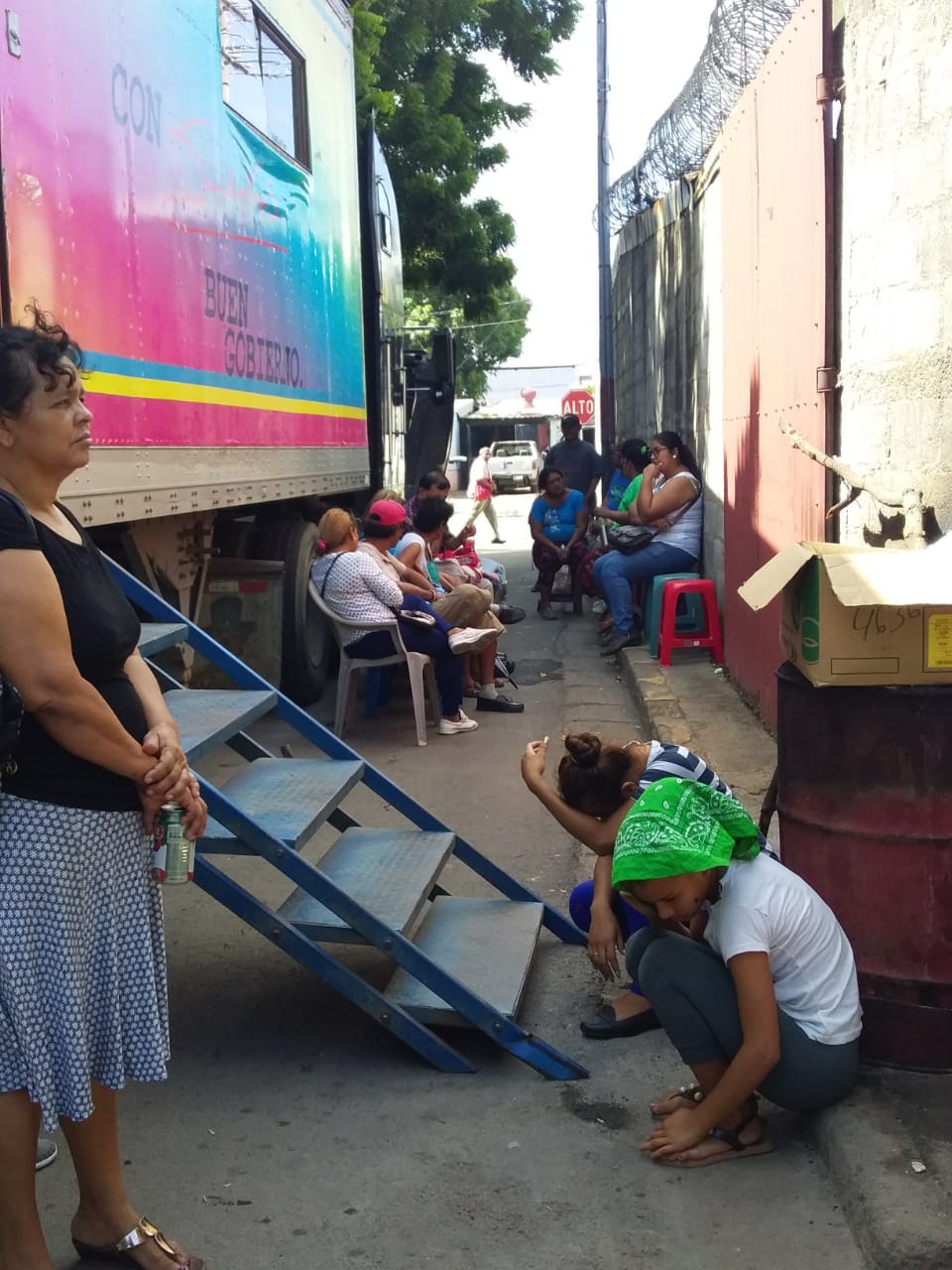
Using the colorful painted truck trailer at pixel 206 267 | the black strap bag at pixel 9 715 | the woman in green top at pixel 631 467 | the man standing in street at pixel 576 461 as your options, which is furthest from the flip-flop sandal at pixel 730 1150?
the man standing in street at pixel 576 461

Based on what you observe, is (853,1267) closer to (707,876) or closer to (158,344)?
(707,876)

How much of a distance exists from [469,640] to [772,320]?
7.33 feet

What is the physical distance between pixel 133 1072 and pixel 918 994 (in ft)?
5.69

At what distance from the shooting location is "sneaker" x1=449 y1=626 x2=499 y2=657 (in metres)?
7.32

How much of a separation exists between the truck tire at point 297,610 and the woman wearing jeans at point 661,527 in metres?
2.34

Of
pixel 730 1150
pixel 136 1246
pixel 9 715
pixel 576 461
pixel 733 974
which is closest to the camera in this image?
pixel 9 715

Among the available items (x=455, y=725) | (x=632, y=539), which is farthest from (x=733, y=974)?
(x=632, y=539)

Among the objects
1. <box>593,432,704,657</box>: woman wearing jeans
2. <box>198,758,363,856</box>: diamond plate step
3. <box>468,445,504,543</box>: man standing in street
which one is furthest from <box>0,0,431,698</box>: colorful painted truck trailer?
<box>468,445,504,543</box>: man standing in street

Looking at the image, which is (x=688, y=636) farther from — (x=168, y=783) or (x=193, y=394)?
(x=168, y=783)

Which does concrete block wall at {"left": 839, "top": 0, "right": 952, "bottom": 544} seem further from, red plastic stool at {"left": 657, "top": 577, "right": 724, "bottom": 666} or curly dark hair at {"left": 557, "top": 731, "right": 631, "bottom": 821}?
red plastic stool at {"left": 657, "top": 577, "right": 724, "bottom": 666}

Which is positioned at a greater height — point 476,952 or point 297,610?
point 297,610

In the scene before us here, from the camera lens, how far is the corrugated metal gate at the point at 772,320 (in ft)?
17.7

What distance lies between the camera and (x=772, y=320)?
6.37 m

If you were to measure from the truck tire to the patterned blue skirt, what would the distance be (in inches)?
211
